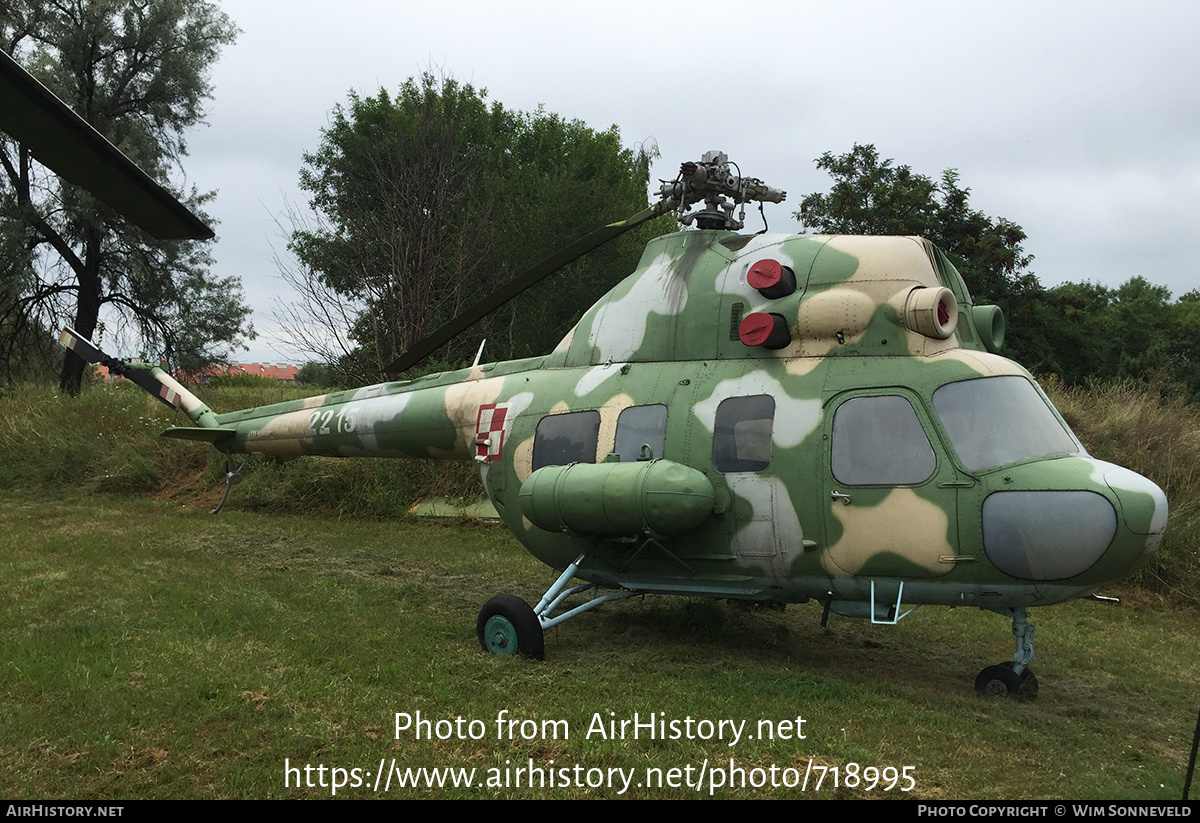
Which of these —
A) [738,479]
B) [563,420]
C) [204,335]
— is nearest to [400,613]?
[563,420]

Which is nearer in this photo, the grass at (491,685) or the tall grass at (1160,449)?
the grass at (491,685)

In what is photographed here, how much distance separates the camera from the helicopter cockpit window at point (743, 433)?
21.0 ft

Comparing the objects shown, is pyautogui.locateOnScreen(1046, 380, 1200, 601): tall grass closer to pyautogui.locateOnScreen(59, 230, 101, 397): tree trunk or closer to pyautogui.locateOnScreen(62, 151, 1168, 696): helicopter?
pyautogui.locateOnScreen(62, 151, 1168, 696): helicopter

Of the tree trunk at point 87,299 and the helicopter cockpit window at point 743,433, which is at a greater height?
the tree trunk at point 87,299

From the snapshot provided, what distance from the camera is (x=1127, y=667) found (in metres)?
7.48

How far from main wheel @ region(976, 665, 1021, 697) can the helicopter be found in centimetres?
1

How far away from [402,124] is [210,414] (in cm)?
1504

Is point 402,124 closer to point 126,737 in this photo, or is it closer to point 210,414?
point 210,414

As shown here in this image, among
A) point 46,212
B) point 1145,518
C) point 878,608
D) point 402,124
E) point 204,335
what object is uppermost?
point 402,124

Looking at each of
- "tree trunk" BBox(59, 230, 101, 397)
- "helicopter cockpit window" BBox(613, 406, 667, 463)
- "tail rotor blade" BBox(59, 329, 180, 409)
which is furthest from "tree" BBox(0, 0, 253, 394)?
"helicopter cockpit window" BBox(613, 406, 667, 463)

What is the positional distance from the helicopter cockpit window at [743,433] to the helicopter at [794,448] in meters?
0.01

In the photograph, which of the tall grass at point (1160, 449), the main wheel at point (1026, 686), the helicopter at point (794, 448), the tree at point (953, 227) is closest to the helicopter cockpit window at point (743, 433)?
the helicopter at point (794, 448)

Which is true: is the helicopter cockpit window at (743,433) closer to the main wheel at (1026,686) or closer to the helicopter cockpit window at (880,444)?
the helicopter cockpit window at (880,444)

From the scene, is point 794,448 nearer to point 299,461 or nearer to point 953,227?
point 299,461
